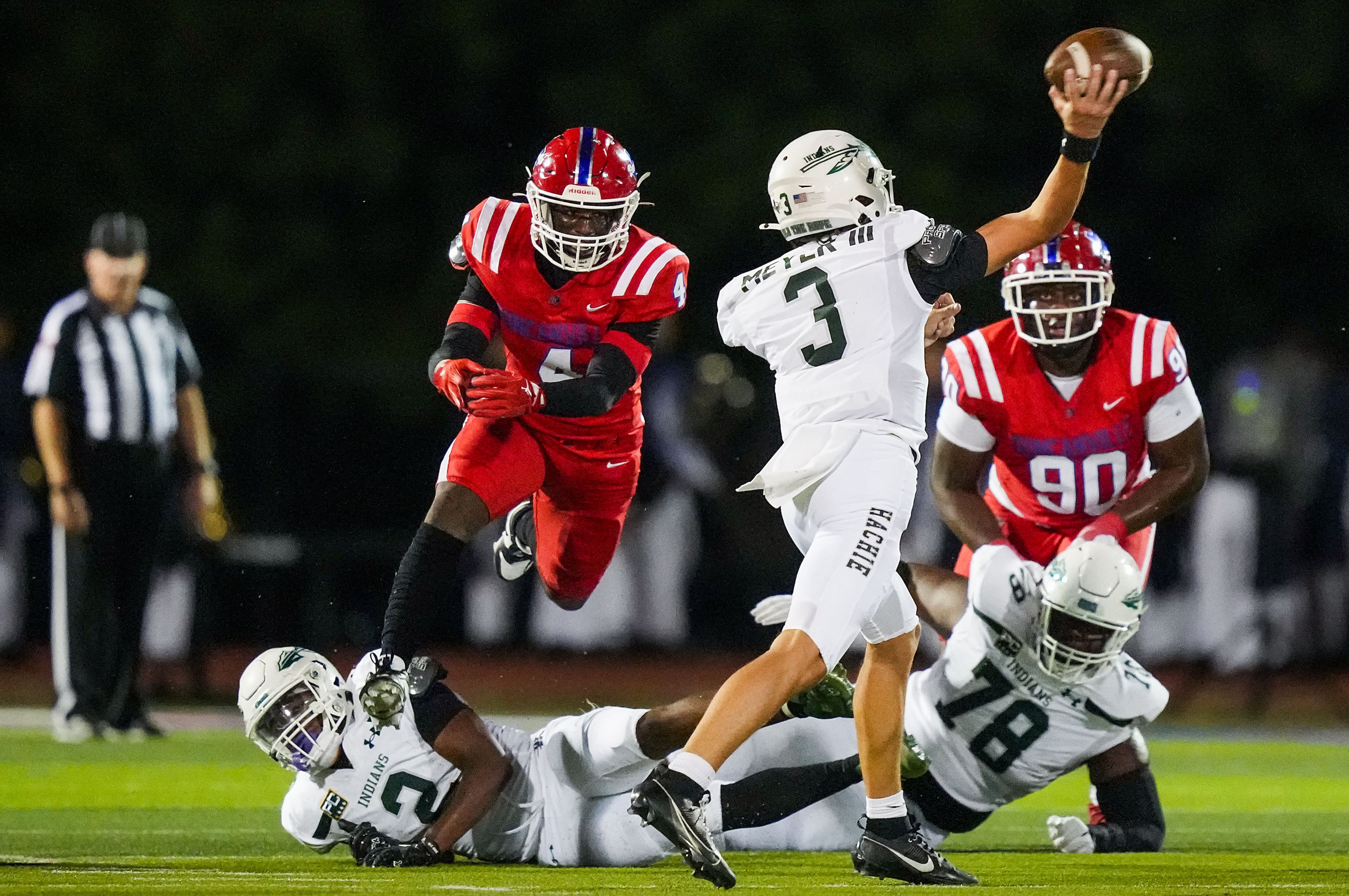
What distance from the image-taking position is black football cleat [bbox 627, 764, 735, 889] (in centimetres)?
424

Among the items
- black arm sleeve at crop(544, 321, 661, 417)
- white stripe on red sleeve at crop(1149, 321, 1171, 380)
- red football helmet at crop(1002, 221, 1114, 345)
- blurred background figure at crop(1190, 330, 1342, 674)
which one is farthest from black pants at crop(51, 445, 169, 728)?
blurred background figure at crop(1190, 330, 1342, 674)

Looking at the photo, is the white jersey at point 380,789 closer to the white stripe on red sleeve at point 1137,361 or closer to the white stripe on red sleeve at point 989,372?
the white stripe on red sleeve at point 989,372

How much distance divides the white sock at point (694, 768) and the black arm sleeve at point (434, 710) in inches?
35.4

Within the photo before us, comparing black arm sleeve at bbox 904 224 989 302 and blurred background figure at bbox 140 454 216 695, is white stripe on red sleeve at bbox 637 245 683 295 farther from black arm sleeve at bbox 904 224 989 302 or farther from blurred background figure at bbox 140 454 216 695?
blurred background figure at bbox 140 454 216 695

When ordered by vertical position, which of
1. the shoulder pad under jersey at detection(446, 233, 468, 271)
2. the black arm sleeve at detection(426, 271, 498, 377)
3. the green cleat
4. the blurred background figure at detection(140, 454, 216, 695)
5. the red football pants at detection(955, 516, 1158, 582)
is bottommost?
the blurred background figure at detection(140, 454, 216, 695)

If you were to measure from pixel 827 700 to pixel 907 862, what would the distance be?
2.53ft

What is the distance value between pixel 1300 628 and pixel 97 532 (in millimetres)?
6340

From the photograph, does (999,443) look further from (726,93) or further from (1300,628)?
(726,93)

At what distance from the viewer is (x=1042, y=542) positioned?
260 inches

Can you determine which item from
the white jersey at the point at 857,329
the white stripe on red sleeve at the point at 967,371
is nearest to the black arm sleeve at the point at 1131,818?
the white jersey at the point at 857,329

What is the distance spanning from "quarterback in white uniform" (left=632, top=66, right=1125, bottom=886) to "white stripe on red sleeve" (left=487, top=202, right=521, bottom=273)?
1149mm

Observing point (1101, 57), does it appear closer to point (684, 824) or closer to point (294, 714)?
point (684, 824)

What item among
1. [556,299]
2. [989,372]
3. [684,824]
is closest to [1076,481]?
[989,372]

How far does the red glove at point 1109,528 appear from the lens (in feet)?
20.0
